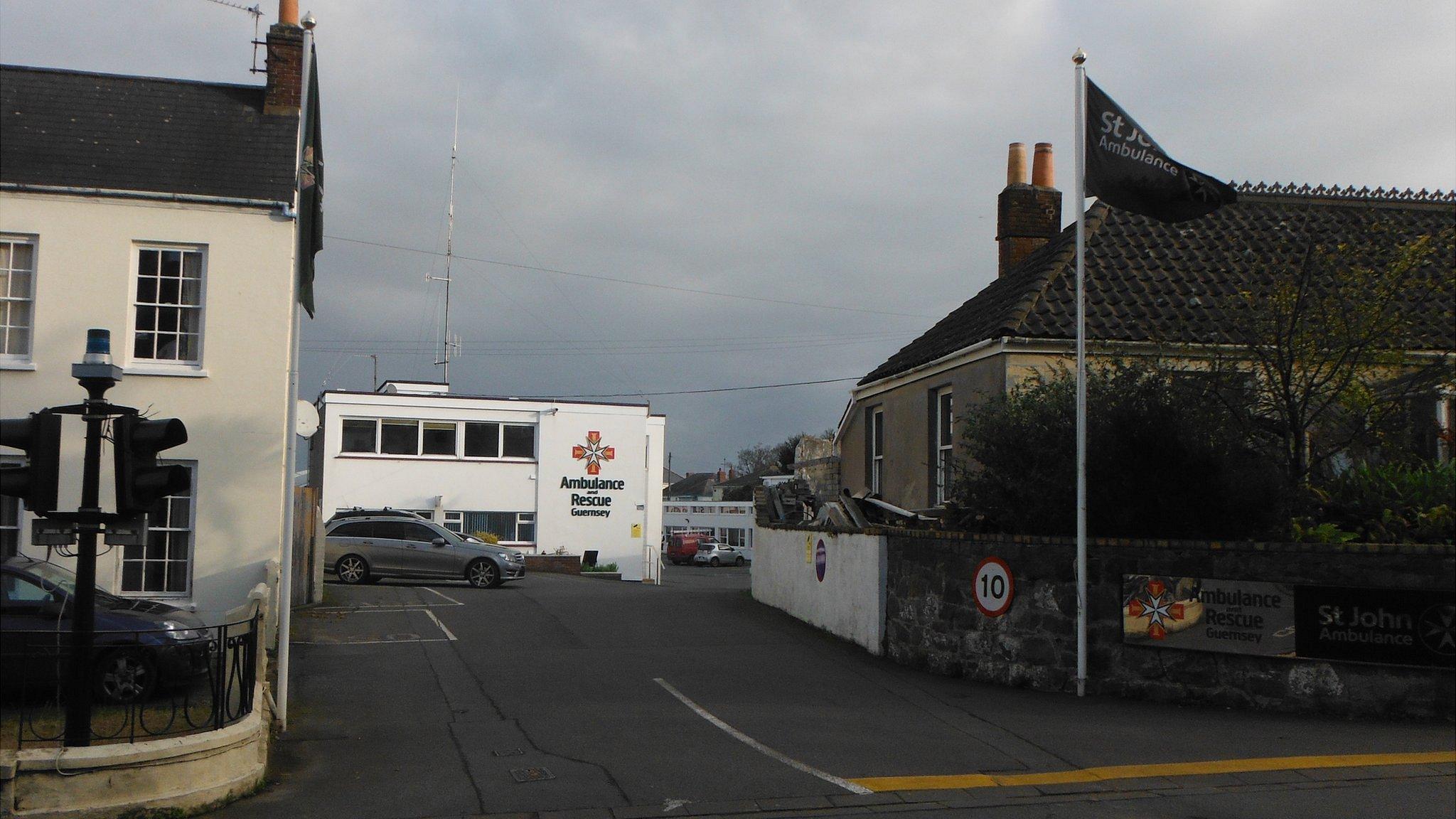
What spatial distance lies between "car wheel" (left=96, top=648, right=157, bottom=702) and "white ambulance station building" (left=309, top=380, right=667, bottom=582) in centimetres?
3611

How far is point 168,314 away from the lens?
49.0 ft

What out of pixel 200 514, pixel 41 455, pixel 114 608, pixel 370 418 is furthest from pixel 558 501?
pixel 41 455

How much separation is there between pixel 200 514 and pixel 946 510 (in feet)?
32.7

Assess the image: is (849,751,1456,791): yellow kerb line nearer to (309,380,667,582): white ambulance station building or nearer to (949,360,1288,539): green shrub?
(949,360,1288,539): green shrub

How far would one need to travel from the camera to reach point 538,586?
2680 cm

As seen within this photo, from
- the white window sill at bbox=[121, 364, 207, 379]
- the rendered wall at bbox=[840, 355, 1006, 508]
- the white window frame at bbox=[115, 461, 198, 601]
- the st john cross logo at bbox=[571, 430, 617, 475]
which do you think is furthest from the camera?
the st john cross logo at bbox=[571, 430, 617, 475]

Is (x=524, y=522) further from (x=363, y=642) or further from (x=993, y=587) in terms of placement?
(x=993, y=587)

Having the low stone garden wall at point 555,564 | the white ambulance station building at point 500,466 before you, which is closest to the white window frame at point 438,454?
the white ambulance station building at point 500,466

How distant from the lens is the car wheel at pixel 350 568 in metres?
25.7

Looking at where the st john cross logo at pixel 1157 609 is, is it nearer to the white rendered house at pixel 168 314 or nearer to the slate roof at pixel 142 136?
the white rendered house at pixel 168 314

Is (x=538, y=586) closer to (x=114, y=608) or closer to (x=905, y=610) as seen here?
(x=905, y=610)

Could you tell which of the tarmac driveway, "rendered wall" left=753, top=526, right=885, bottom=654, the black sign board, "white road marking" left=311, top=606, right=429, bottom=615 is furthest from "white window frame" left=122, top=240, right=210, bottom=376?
the black sign board

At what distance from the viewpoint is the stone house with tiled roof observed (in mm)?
16859

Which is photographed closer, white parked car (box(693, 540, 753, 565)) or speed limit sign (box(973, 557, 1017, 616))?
speed limit sign (box(973, 557, 1017, 616))
